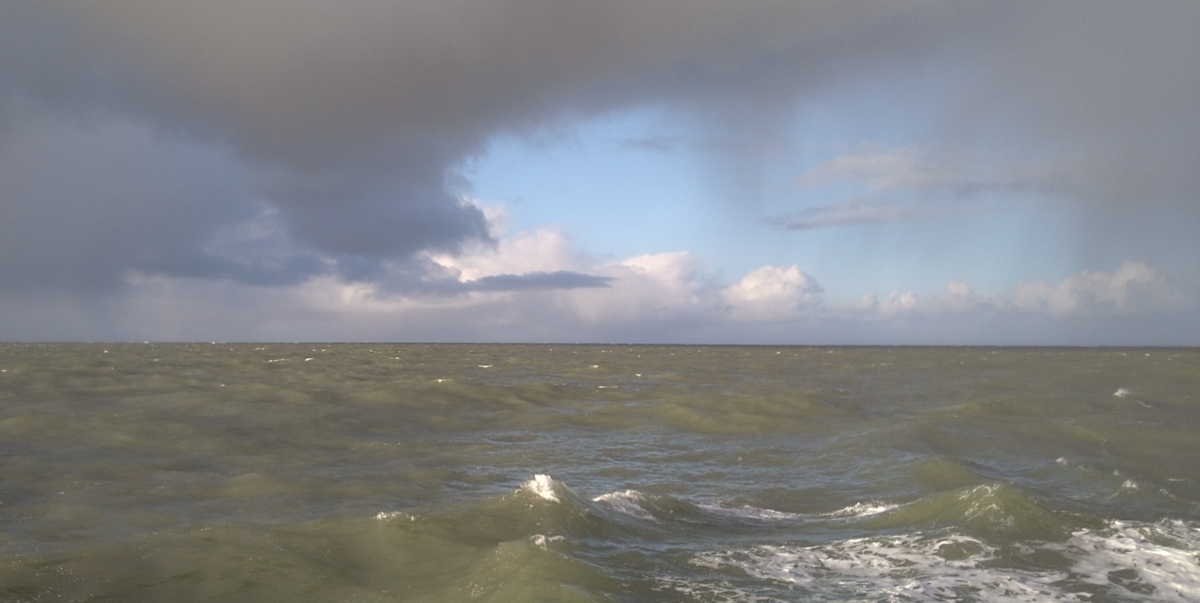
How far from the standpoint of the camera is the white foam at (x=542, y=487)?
14.0 m

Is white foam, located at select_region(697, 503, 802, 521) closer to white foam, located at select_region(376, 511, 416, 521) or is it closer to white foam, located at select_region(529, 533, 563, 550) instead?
white foam, located at select_region(529, 533, 563, 550)

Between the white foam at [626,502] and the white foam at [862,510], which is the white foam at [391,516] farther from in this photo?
the white foam at [862,510]

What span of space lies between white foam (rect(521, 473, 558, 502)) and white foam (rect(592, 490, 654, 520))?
3.08ft

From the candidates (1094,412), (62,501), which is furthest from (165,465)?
(1094,412)

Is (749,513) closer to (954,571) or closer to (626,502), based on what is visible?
(626,502)

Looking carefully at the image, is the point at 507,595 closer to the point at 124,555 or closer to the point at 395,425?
the point at 124,555

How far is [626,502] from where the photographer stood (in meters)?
14.6

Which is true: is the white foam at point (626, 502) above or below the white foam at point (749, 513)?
above

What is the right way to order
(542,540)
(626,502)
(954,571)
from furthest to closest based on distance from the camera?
(626,502), (542,540), (954,571)

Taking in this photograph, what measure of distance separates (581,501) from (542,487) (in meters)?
0.80

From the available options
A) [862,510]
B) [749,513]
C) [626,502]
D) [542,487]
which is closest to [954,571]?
[862,510]

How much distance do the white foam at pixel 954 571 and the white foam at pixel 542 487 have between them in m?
3.56

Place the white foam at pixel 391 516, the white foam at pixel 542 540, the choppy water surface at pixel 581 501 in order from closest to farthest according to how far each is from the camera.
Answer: the choppy water surface at pixel 581 501 < the white foam at pixel 542 540 < the white foam at pixel 391 516

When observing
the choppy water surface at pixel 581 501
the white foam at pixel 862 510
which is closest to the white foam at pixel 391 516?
the choppy water surface at pixel 581 501
